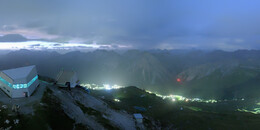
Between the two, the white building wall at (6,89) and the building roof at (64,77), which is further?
the building roof at (64,77)

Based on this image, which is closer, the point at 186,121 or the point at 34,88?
the point at 34,88

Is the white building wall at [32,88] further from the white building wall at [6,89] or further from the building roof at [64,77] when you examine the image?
the building roof at [64,77]

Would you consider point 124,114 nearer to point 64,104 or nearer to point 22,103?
point 64,104

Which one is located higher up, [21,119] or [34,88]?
[34,88]

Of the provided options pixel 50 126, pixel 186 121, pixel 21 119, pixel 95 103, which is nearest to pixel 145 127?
pixel 95 103

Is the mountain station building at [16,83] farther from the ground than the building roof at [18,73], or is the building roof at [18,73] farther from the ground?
the building roof at [18,73]

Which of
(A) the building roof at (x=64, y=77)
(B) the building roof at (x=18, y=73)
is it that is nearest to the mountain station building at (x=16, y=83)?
(B) the building roof at (x=18, y=73)

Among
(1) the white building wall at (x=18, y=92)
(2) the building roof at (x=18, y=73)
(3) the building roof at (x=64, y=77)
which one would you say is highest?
(2) the building roof at (x=18, y=73)

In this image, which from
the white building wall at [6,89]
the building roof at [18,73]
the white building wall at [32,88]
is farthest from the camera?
the white building wall at [32,88]

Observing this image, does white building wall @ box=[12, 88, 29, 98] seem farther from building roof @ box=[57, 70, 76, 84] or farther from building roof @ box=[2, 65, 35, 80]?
building roof @ box=[57, 70, 76, 84]

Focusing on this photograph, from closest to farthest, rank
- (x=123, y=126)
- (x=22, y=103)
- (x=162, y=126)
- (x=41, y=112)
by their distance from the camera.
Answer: (x=41, y=112)
(x=22, y=103)
(x=123, y=126)
(x=162, y=126)

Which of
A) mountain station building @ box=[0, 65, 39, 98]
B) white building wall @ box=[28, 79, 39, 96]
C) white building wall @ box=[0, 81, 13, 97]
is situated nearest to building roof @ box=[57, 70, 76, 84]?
white building wall @ box=[28, 79, 39, 96]
